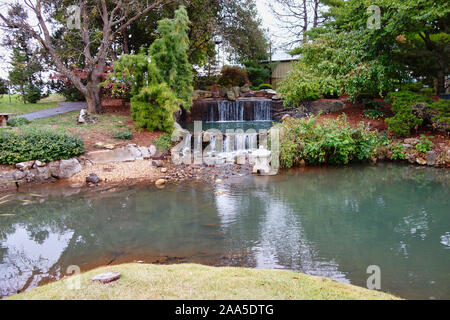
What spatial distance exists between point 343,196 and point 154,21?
14.2 m

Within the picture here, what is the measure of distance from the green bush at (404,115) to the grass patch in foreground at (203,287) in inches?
360

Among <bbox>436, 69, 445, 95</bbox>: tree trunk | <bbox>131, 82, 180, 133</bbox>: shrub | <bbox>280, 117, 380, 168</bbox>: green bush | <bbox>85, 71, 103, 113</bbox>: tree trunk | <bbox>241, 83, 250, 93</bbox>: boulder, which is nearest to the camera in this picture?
<bbox>280, 117, 380, 168</bbox>: green bush

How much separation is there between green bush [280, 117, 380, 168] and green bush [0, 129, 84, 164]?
6767mm

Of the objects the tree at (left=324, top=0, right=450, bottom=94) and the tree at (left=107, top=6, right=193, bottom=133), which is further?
the tree at (left=107, top=6, right=193, bottom=133)

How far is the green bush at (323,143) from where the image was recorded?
382 inches

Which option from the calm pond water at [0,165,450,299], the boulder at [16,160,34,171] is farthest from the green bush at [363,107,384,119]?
the boulder at [16,160,34,171]

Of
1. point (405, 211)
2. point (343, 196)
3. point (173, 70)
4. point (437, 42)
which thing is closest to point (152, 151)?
point (173, 70)

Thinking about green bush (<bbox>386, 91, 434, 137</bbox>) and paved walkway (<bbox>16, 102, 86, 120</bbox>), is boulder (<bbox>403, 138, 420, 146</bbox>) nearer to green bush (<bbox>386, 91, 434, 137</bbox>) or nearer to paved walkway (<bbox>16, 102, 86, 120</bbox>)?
green bush (<bbox>386, 91, 434, 137</bbox>)

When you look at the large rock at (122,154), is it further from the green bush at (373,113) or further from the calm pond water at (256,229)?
the green bush at (373,113)

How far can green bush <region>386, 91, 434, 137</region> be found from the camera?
10.6 metres

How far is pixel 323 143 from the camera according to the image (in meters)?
9.66

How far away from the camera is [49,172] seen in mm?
8727
